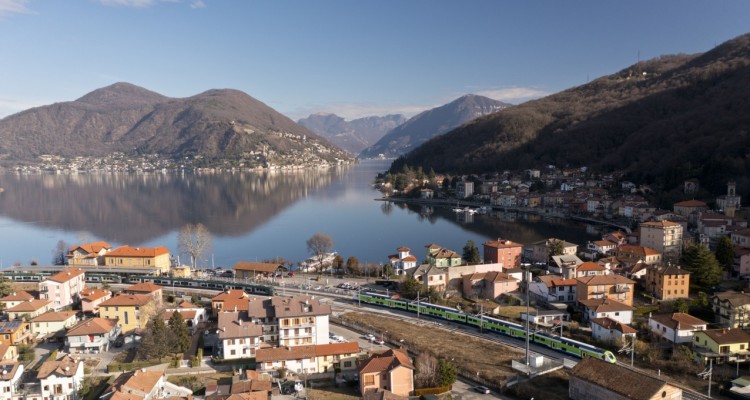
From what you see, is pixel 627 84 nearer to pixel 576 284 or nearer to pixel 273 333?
pixel 576 284

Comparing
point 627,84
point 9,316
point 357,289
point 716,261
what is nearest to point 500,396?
point 357,289

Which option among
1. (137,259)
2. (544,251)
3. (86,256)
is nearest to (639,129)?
(544,251)

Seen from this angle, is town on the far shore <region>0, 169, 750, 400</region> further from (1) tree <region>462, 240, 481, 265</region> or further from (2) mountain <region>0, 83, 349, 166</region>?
(2) mountain <region>0, 83, 349, 166</region>

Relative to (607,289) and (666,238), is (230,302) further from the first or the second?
(666,238)

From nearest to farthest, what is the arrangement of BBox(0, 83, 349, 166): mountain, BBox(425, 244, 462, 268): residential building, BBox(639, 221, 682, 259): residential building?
BBox(425, 244, 462, 268): residential building < BBox(639, 221, 682, 259): residential building < BBox(0, 83, 349, 166): mountain

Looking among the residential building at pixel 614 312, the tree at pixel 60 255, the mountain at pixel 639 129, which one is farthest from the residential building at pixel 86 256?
the mountain at pixel 639 129

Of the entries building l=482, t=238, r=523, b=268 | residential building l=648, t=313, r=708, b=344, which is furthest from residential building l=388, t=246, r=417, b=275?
residential building l=648, t=313, r=708, b=344
